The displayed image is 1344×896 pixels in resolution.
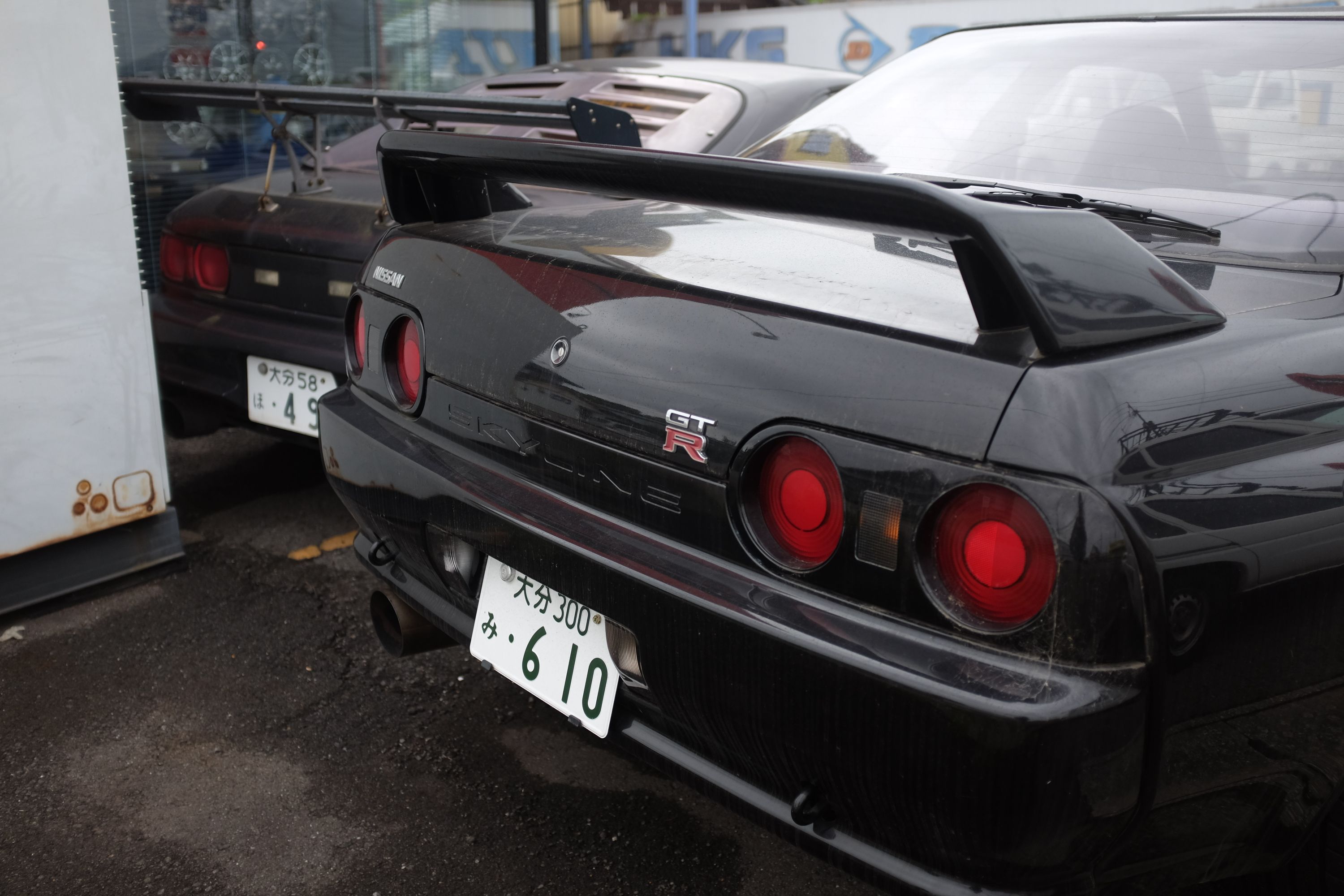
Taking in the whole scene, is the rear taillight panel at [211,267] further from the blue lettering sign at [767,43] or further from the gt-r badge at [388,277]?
the blue lettering sign at [767,43]

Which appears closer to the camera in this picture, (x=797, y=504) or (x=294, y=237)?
(x=797, y=504)

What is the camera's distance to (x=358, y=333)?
229 cm

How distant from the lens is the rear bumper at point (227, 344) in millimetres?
3359

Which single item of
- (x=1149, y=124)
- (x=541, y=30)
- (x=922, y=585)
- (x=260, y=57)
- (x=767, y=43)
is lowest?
(x=922, y=585)

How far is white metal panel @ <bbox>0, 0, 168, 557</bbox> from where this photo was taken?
2732 mm

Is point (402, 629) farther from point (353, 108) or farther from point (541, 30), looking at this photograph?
point (541, 30)

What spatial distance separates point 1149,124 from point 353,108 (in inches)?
83.2

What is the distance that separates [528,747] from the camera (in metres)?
2.44

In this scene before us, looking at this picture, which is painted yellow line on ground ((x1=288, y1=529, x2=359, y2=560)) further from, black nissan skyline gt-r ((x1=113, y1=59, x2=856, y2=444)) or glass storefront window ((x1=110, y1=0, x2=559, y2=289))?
glass storefront window ((x1=110, y1=0, x2=559, y2=289))

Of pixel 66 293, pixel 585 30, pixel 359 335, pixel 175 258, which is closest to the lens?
pixel 359 335

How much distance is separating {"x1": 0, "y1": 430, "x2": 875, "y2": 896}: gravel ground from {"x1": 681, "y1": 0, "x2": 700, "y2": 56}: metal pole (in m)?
10.7

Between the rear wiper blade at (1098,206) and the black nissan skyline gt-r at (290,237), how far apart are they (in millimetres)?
1378

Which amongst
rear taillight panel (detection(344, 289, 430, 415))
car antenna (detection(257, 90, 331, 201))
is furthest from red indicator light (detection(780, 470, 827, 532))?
car antenna (detection(257, 90, 331, 201))

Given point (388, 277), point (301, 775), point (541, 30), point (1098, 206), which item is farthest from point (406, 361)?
point (541, 30)
